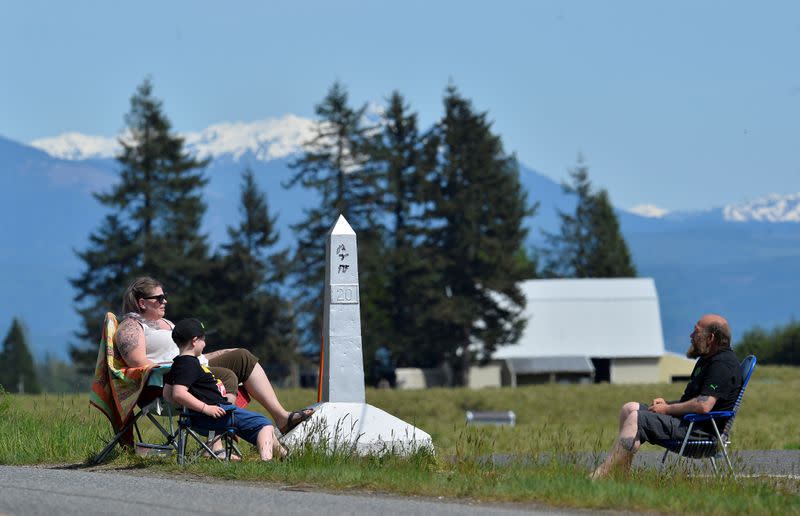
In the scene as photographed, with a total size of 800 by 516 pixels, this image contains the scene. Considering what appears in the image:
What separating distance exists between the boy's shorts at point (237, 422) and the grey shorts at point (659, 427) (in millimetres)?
2705

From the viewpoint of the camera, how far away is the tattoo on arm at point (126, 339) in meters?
11.3

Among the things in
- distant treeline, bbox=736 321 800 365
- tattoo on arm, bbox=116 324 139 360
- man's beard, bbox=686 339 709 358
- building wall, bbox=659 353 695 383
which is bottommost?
man's beard, bbox=686 339 709 358

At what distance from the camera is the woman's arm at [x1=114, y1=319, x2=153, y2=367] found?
37.1 ft

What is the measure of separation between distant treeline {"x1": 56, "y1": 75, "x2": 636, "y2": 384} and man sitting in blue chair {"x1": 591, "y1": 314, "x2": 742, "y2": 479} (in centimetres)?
5273

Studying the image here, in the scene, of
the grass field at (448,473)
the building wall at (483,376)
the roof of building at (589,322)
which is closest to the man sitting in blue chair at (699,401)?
the grass field at (448,473)

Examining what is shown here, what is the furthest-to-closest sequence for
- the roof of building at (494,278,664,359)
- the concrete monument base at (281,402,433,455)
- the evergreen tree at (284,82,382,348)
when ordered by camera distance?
1. the roof of building at (494,278,664,359)
2. the evergreen tree at (284,82,382,348)
3. the concrete monument base at (281,402,433,455)

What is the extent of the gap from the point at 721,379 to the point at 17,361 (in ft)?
327

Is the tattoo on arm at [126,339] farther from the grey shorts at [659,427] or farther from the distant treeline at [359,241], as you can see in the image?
the distant treeline at [359,241]

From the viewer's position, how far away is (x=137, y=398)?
36.2ft

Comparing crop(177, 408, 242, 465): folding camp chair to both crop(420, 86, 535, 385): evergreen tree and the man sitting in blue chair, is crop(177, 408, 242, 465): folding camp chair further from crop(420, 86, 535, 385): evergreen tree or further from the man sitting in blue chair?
crop(420, 86, 535, 385): evergreen tree

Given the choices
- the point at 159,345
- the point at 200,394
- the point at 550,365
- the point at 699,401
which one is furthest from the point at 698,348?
the point at 550,365

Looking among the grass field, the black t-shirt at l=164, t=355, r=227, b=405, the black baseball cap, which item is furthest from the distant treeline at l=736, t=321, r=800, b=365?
the black baseball cap

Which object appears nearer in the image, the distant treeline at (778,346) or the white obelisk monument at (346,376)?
the white obelisk monument at (346,376)

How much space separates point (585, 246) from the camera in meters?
97.3
